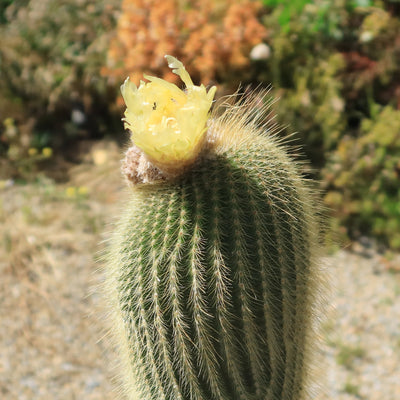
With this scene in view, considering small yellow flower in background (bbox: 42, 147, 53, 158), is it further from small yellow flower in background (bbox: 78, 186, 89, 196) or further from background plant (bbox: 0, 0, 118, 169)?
small yellow flower in background (bbox: 78, 186, 89, 196)

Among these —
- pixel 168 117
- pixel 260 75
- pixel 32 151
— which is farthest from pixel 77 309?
pixel 260 75

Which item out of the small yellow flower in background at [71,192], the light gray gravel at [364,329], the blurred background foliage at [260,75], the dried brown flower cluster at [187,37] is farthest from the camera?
the dried brown flower cluster at [187,37]

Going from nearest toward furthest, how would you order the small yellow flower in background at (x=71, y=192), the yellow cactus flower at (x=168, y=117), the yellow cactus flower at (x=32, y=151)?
the yellow cactus flower at (x=168, y=117) → the small yellow flower in background at (x=71, y=192) → the yellow cactus flower at (x=32, y=151)

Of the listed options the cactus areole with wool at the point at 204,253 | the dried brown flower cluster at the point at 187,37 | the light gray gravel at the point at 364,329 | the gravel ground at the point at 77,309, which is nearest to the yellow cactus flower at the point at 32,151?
the gravel ground at the point at 77,309

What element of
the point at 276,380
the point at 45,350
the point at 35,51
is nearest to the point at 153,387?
the point at 276,380

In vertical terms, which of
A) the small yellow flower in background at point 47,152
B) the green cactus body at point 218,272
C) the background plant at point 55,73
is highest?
the green cactus body at point 218,272

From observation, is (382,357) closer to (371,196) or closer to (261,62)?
(371,196)

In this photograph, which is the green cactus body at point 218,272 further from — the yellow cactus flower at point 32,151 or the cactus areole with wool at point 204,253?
the yellow cactus flower at point 32,151

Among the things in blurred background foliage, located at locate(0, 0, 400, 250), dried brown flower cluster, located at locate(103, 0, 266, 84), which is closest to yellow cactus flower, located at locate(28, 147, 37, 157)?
blurred background foliage, located at locate(0, 0, 400, 250)
